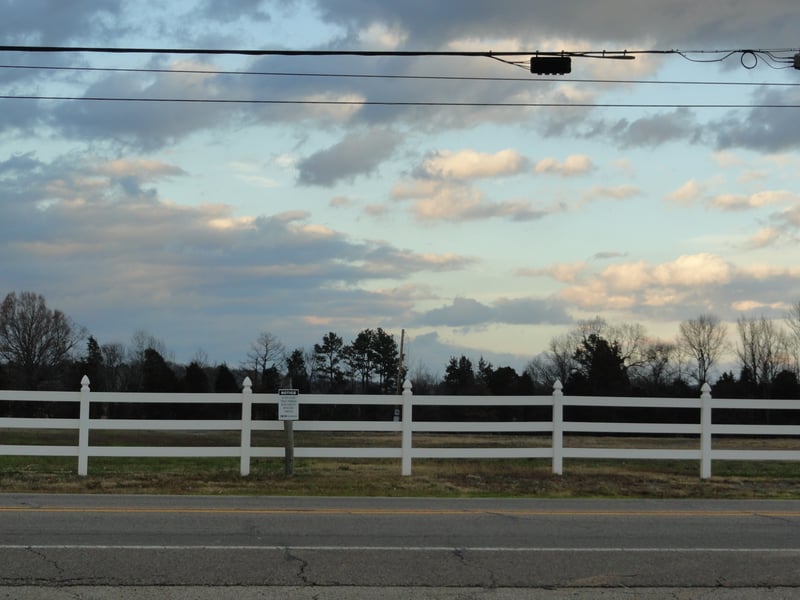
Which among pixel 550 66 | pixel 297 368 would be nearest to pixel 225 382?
pixel 297 368

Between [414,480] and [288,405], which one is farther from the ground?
[288,405]

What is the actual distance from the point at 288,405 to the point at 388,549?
7903 mm

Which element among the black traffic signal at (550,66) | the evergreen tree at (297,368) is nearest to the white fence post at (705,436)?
the black traffic signal at (550,66)

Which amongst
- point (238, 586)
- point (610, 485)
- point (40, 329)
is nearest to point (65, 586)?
point (238, 586)

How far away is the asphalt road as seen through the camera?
7.43m

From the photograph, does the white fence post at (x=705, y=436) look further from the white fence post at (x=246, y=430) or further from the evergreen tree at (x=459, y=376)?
the evergreen tree at (x=459, y=376)

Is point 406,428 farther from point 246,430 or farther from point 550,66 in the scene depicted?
point 550,66

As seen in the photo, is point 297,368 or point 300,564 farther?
point 297,368

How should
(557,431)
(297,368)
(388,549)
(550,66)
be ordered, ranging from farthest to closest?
(297,368) < (557,431) < (550,66) < (388,549)

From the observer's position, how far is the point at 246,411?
1684 cm

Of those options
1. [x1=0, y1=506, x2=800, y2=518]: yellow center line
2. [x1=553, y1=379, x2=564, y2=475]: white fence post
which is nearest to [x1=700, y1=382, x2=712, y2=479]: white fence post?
[x1=553, y1=379, x2=564, y2=475]: white fence post

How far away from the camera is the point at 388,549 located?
9078mm

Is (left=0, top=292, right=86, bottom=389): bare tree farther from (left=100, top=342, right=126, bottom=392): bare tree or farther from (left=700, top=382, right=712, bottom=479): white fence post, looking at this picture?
(left=700, top=382, right=712, bottom=479): white fence post

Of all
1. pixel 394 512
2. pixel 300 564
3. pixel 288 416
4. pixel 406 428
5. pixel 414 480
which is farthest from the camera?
pixel 406 428
